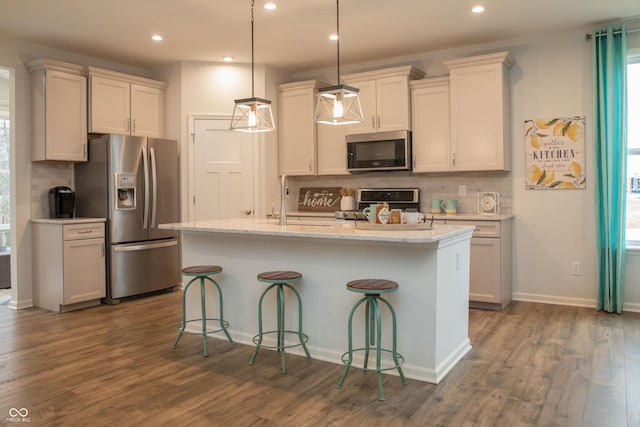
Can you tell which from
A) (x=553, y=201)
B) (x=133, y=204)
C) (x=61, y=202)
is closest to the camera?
(x=553, y=201)

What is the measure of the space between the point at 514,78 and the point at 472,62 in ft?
1.59

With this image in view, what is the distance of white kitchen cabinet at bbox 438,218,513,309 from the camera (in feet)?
15.1

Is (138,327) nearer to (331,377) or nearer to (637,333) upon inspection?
(331,377)

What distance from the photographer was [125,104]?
548cm

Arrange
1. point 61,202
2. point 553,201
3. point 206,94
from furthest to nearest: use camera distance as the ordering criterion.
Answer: point 206,94 → point 61,202 → point 553,201

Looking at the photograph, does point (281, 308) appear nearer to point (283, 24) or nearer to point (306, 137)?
point (283, 24)

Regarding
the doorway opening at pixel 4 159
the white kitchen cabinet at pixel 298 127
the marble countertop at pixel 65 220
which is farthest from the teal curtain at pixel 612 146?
the doorway opening at pixel 4 159

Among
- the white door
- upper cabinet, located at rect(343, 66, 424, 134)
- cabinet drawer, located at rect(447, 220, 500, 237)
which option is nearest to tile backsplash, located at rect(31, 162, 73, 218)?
the white door

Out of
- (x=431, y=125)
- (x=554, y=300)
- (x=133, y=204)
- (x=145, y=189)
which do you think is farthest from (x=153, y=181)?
(x=554, y=300)

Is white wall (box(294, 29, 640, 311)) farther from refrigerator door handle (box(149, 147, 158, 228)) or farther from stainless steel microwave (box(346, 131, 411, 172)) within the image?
refrigerator door handle (box(149, 147, 158, 228))

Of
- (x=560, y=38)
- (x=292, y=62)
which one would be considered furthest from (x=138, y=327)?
(x=560, y=38)

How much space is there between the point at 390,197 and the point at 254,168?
1604mm

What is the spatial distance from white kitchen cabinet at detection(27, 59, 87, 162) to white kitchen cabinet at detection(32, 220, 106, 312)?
727mm

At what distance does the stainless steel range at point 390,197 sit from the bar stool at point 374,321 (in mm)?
2317
